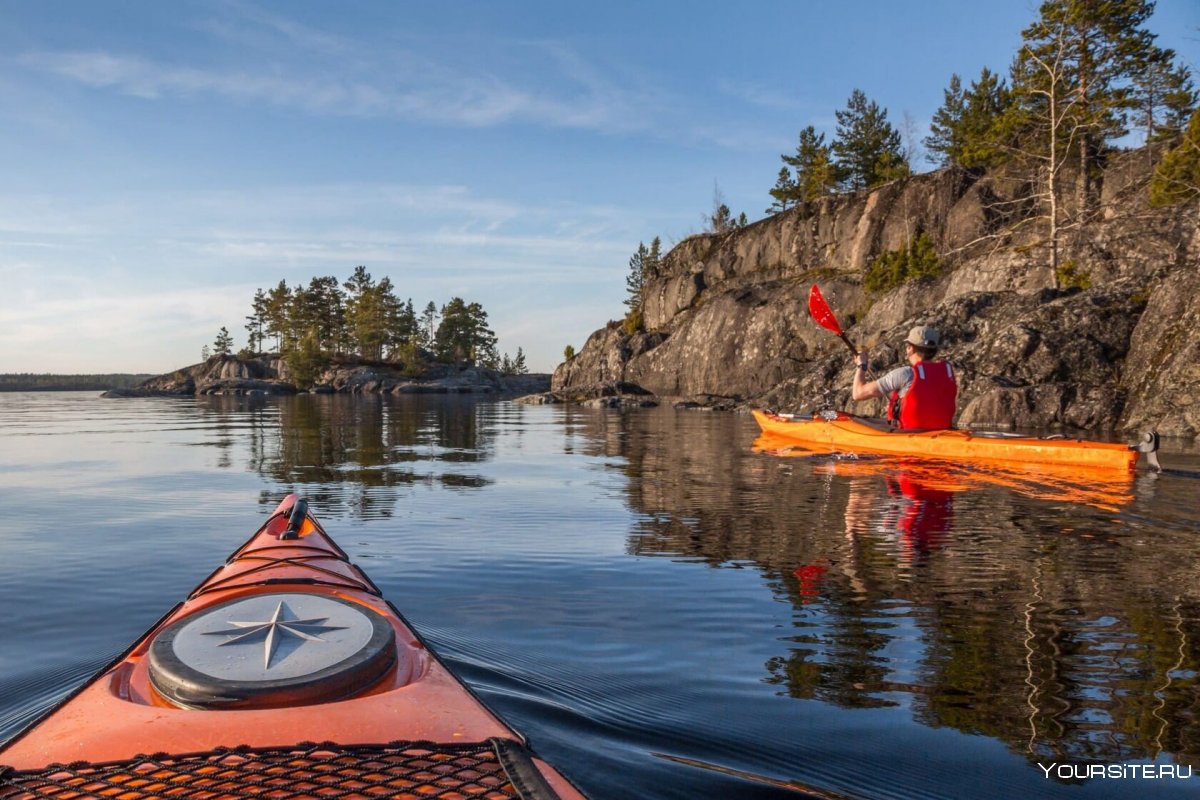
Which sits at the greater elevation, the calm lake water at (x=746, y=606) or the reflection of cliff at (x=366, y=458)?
the reflection of cliff at (x=366, y=458)

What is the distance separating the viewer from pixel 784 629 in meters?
4.26

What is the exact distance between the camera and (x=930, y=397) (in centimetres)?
1155

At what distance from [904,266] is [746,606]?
3832 cm

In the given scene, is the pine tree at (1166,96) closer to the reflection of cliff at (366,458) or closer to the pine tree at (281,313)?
the reflection of cliff at (366,458)

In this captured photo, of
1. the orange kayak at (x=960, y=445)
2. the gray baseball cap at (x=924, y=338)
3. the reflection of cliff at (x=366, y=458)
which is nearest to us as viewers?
the orange kayak at (x=960, y=445)

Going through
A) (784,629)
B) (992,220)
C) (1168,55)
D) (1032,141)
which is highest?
(1168,55)

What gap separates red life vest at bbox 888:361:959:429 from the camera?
1125 centimetres

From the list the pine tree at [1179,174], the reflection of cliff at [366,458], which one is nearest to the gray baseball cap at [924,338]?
the reflection of cliff at [366,458]

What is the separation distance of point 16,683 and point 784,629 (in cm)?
374

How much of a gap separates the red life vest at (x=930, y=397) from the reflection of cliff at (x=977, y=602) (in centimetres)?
227

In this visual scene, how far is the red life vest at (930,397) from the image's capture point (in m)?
11.2

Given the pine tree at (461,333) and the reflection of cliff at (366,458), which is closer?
Answer: the reflection of cliff at (366,458)

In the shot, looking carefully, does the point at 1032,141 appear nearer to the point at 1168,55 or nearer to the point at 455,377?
the point at 1168,55

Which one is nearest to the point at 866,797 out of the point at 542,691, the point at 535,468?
the point at 542,691
